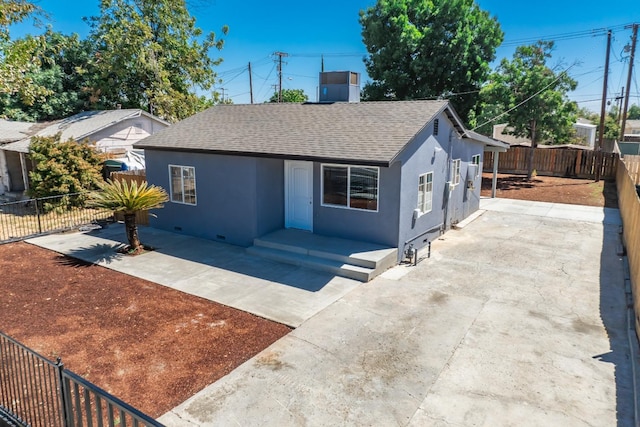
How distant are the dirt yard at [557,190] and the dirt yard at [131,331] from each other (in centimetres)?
1750

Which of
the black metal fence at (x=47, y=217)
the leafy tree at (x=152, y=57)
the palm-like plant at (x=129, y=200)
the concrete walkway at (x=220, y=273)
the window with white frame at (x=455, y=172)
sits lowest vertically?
the concrete walkway at (x=220, y=273)

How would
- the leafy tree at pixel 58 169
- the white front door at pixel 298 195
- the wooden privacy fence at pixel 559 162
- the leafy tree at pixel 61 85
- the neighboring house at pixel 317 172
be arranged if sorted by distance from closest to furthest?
the neighboring house at pixel 317 172, the white front door at pixel 298 195, the leafy tree at pixel 58 169, the wooden privacy fence at pixel 559 162, the leafy tree at pixel 61 85

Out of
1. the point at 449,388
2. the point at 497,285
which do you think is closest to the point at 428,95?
the point at 497,285

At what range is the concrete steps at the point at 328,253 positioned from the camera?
987 centimetres

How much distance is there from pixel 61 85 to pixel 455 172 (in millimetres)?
27697

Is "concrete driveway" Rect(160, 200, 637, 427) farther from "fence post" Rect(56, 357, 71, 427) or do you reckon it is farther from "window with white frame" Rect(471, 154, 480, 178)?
"window with white frame" Rect(471, 154, 480, 178)

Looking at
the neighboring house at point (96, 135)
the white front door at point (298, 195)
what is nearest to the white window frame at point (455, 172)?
the white front door at point (298, 195)

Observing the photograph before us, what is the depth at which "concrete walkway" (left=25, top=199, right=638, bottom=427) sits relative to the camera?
530 centimetres

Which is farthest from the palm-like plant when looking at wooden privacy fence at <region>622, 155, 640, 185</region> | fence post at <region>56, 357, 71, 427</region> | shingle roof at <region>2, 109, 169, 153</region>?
wooden privacy fence at <region>622, 155, 640, 185</region>

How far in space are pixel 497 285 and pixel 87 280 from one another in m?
9.43

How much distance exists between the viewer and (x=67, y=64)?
30219mm

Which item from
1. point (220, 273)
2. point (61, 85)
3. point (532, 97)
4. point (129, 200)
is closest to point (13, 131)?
point (61, 85)

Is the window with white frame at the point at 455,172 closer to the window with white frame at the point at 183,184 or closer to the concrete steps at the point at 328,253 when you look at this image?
the concrete steps at the point at 328,253

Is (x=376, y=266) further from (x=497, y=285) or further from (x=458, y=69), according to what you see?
(x=458, y=69)
